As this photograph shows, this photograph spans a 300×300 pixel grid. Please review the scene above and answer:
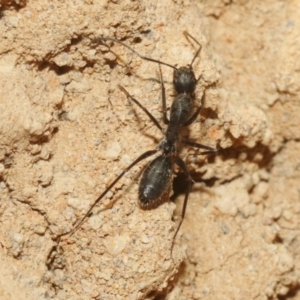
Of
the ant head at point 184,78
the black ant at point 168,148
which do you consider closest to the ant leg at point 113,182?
the black ant at point 168,148

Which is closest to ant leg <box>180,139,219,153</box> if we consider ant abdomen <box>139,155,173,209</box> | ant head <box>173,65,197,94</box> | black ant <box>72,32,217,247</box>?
black ant <box>72,32,217,247</box>

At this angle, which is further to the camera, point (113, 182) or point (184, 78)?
point (184, 78)

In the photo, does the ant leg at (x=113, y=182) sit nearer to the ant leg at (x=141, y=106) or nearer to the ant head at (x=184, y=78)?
the ant leg at (x=141, y=106)

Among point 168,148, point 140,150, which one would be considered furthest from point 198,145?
point 140,150

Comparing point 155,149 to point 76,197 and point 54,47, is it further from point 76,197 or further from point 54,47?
point 54,47

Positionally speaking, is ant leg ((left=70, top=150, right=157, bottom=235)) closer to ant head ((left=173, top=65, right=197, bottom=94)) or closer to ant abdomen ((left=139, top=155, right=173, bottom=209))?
ant abdomen ((left=139, top=155, right=173, bottom=209))

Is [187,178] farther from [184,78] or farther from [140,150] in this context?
[184,78]

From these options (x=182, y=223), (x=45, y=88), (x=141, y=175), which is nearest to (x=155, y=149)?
(x=141, y=175)
